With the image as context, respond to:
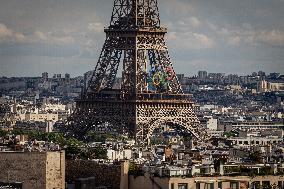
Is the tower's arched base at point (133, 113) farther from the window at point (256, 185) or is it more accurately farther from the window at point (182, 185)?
the window at point (182, 185)

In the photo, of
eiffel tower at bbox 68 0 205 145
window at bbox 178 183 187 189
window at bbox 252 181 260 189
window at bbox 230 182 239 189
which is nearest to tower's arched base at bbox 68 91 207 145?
eiffel tower at bbox 68 0 205 145

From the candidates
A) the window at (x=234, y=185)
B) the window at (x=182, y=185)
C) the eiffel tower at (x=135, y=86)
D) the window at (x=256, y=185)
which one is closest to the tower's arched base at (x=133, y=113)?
the eiffel tower at (x=135, y=86)

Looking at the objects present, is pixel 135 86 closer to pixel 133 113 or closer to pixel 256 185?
pixel 133 113

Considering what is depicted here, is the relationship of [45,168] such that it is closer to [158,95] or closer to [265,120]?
[158,95]

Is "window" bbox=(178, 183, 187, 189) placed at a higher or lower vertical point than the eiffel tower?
lower

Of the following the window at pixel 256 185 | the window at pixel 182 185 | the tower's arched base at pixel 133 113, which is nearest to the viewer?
the window at pixel 182 185

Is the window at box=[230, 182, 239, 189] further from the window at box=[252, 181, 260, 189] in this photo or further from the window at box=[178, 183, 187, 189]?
the window at box=[178, 183, 187, 189]

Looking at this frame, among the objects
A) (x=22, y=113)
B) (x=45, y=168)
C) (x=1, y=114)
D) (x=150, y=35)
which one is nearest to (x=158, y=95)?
(x=150, y=35)

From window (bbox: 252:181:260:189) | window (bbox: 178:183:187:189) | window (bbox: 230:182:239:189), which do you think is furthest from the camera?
window (bbox: 252:181:260:189)
